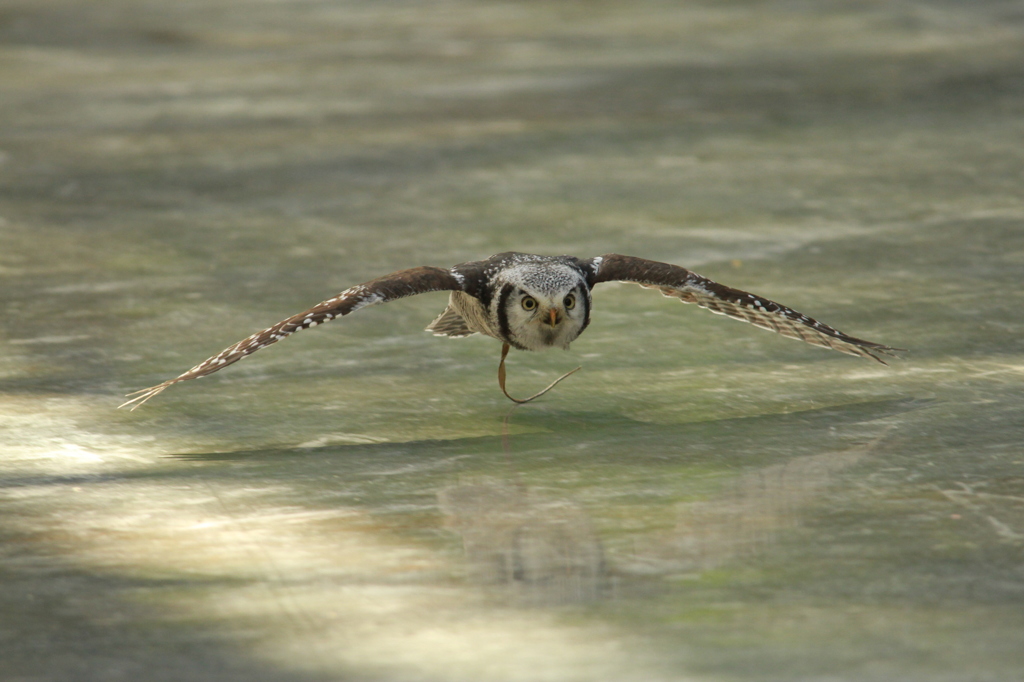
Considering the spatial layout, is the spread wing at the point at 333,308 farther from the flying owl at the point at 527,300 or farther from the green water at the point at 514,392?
the green water at the point at 514,392

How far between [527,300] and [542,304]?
0.09 meters

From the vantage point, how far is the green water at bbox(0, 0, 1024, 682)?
4914 mm

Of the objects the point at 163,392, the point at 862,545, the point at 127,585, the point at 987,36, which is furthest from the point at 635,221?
the point at 987,36

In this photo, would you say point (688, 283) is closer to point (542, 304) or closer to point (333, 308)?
point (542, 304)

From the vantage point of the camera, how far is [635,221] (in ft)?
37.6

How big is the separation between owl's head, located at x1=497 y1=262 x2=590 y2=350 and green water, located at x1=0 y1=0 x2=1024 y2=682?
51 centimetres

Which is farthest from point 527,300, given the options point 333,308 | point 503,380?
point 333,308

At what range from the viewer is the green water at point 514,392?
16.1ft

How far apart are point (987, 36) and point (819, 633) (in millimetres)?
16063

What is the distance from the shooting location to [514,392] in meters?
7.81

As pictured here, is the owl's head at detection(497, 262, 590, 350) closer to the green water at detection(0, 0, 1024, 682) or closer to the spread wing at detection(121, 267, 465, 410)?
the spread wing at detection(121, 267, 465, 410)

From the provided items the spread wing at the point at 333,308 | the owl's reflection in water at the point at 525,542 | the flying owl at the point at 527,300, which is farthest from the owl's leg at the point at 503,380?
the owl's reflection in water at the point at 525,542

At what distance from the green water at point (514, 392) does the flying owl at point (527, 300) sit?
40 centimetres

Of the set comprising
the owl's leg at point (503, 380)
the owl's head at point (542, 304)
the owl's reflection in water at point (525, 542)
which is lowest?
the owl's reflection in water at point (525, 542)
